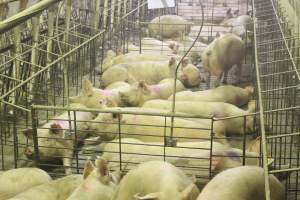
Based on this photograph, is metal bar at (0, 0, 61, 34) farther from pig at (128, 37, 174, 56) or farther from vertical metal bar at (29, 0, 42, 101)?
pig at (128, 37, 174, 56)

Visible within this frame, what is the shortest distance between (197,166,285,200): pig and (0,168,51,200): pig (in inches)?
41.5

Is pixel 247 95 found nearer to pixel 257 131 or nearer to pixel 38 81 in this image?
pixel 257 131

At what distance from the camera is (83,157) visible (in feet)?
12.0

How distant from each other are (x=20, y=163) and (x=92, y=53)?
267 cm

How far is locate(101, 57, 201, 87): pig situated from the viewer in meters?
5.50

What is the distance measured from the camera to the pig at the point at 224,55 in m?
5.68

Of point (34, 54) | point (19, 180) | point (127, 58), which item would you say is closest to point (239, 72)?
point (127, 58)

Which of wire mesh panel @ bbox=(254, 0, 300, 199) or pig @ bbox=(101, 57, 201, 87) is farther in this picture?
pig @ bbox=(101, 57, 201, 87)

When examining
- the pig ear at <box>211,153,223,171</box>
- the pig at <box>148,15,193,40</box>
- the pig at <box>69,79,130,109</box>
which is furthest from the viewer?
the pig at <box>148,15,193,40</box>

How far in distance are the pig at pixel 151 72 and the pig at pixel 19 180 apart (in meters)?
2.57

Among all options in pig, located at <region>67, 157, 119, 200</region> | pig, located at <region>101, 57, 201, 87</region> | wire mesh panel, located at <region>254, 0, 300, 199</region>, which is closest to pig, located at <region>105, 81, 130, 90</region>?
pig, located at <region>101, 57, 201, 87</region>

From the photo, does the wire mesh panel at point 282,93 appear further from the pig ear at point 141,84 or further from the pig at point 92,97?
the pig at point 92,97

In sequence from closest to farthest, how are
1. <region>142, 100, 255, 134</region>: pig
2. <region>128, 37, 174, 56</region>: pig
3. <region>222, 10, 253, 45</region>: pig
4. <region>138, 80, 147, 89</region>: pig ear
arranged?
1. <region>142, 100, 255, 134</region>: pig
2. <region>138, 80, 147, 89</region>: pig ear
3. <region>128, 37, 174, 56</region>: pig
4. <region>222, 10, 253, 45</region>: pig

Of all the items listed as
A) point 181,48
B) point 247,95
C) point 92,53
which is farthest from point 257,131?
point 181,48
